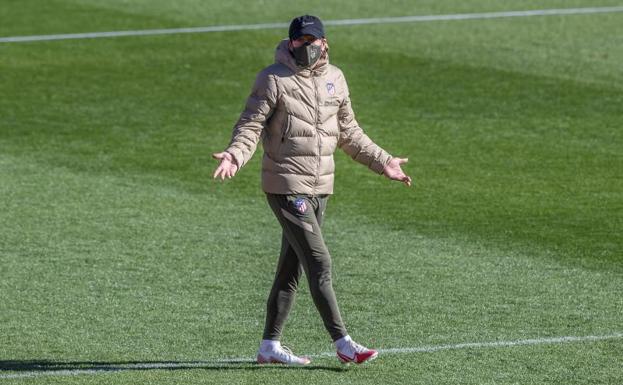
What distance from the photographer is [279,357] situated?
9.22 meters

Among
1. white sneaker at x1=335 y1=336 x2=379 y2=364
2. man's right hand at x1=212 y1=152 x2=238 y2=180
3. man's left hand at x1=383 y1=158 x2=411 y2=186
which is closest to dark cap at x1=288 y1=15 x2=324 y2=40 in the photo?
man's right hand at x1=212 y1=152 x2=238 y2=180

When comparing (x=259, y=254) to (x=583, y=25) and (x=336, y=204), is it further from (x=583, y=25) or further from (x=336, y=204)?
(x=583, y=25)

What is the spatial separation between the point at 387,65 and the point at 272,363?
41.4ft

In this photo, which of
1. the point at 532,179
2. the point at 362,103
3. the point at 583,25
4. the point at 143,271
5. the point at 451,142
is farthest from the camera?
the point at 583,25

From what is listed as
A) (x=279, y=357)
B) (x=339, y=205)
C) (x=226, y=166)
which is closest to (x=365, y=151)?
(x=226, y=166)

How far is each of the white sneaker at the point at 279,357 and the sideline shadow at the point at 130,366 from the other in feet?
0.10

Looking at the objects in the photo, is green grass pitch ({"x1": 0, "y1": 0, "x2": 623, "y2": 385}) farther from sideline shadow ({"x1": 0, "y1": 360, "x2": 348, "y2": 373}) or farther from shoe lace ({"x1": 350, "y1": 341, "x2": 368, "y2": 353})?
shoe lace ({"x1": 350, "y1": 341, "x2": 368, "y2": 353})

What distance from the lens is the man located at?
350 inches

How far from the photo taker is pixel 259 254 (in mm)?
12414

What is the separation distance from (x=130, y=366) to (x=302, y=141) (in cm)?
176

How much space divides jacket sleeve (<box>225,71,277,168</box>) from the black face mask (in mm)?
197

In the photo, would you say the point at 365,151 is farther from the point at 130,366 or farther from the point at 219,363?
the point at 130,366

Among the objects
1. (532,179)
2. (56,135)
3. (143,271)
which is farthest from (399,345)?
(56,135)

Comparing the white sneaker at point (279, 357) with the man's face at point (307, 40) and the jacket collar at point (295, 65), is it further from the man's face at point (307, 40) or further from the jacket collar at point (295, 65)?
the man's face at point (307, 40)
